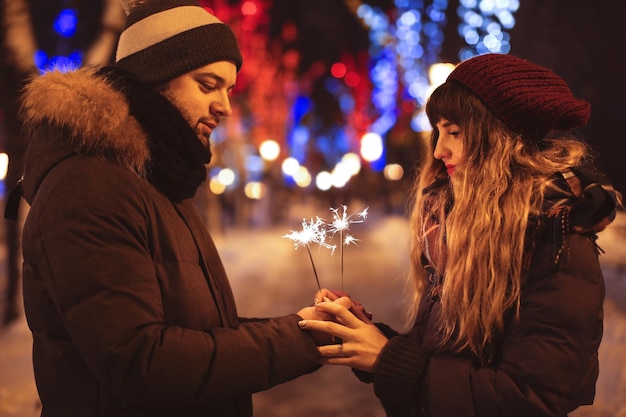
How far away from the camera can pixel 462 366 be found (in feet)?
7.50

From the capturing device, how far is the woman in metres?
2.13

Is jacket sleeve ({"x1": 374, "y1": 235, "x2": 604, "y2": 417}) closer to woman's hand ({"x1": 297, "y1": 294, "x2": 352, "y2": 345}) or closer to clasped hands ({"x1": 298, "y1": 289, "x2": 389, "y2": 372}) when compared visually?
clasped hands ({"x1": 298, "y1": 289, "x2": 389, "y2": 372})

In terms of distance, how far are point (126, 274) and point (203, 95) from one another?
3.84ft

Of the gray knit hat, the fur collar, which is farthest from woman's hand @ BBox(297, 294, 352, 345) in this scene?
the gray knit hat

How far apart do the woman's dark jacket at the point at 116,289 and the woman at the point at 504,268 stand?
475 mm

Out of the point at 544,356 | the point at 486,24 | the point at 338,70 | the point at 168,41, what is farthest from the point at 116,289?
the point at 338,70

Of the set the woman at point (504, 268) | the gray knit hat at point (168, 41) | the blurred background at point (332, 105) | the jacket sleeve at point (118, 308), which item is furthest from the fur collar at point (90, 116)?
the woman at point (504, 268)

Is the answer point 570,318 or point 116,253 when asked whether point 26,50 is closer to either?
point 116,253

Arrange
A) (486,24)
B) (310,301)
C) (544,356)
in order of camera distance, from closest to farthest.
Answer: (544,356), (310,301), (486,24)

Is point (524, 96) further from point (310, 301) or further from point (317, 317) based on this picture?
point (310, 301)

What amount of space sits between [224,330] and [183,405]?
0.32m

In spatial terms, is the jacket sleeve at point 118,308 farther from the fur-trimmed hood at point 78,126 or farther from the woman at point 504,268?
the woman at point 504,268

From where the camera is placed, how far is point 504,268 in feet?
7.45

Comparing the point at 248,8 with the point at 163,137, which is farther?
the point at 248,8
